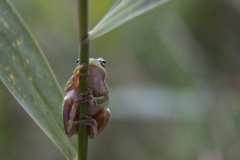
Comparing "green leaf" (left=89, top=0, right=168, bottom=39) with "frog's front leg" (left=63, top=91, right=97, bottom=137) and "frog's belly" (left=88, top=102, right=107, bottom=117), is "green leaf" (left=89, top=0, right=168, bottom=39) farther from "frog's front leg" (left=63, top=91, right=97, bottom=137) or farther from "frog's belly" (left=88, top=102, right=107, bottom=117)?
"frog's belly" (left=88, top=102, right=107, bottom=117)

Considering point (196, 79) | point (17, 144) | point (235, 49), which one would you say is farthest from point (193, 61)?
point (17, 144)

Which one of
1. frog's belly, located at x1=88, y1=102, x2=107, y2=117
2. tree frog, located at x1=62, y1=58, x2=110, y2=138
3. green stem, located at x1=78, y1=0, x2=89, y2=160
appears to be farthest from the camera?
frog's belly, located at x1=88, y1=102, x2=107, y2=117

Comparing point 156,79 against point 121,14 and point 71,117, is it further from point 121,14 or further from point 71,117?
point 121,14

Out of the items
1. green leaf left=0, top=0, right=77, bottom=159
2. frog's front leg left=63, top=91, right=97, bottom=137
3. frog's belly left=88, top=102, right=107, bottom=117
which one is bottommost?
frog's belly left=88, top=102, right=107, bottom=117

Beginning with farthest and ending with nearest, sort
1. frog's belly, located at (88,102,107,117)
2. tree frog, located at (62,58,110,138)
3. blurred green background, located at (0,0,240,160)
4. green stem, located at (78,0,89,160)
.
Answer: blurred green background, located at (0,0,240,160) < frog's belly, located at (88,102,107,117) < tree frog, located at (62,58,110,138) < green stem, located at (78,0,89,160)

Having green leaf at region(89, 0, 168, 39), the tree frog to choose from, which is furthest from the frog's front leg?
green leaf at region(89, 0, 168, 39)

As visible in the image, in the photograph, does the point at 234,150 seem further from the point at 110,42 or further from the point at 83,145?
the point at 83,145
